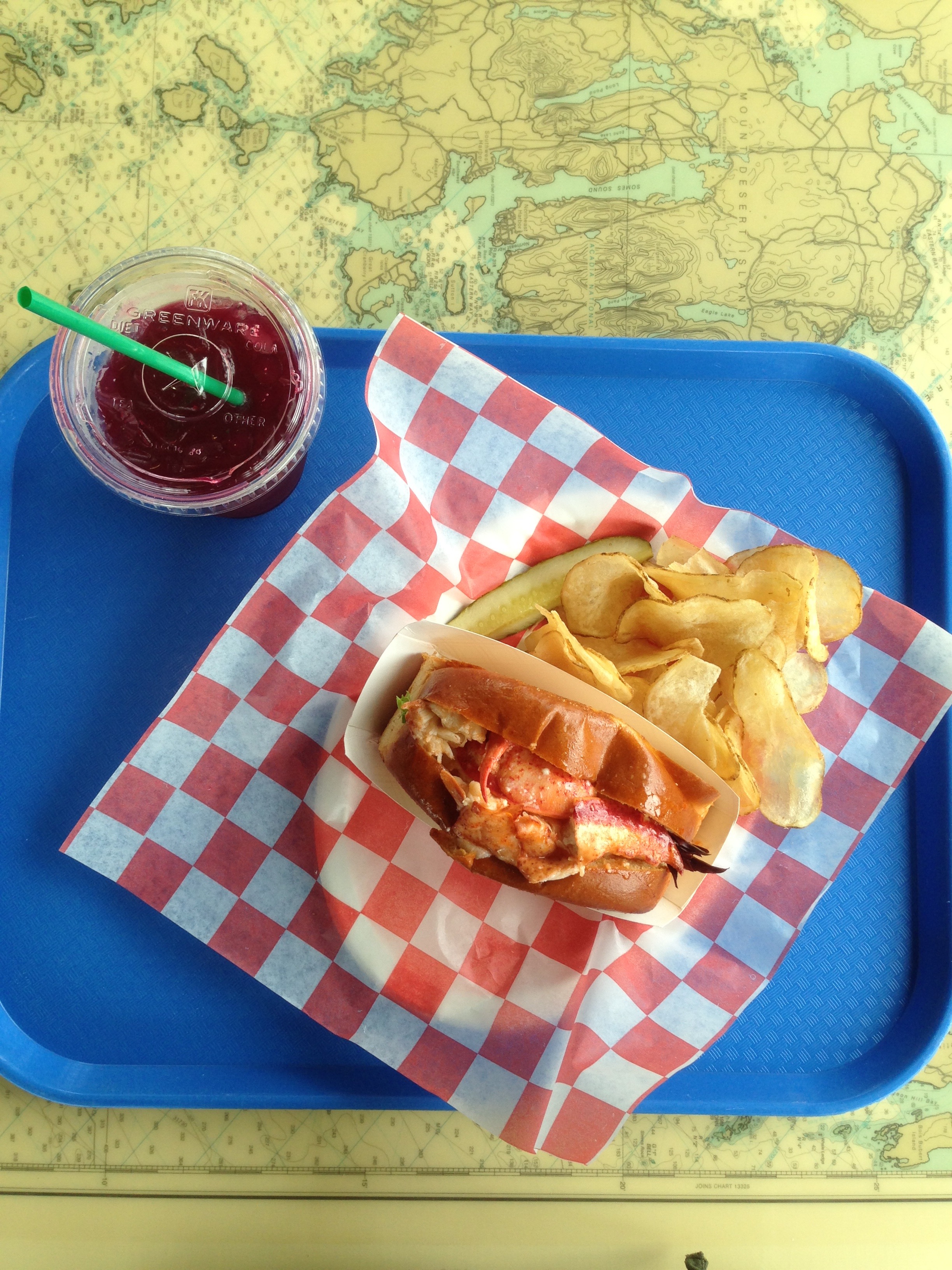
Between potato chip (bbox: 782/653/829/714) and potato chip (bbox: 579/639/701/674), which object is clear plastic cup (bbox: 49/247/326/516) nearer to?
potato chip (bbox: 579/639/701/674)

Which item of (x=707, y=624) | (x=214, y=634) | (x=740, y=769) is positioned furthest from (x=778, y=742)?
(x=214, y=634)

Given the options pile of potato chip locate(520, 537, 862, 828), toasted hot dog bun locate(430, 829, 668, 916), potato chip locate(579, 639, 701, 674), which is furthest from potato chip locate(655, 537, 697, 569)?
toasted hot dog bun locate(430, 829, 668, 916)

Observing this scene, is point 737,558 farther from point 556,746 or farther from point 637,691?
point 556,746

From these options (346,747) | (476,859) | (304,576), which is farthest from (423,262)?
(476,859)

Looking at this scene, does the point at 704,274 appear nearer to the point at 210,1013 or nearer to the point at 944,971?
the point at 944,971

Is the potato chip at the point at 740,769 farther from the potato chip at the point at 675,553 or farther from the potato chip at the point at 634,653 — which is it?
the potato chip at the point at 675,553

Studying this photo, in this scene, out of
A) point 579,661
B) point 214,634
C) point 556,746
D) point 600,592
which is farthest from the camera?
point 214,634
